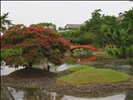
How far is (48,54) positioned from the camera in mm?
21453

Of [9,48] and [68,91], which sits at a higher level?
[9,48]

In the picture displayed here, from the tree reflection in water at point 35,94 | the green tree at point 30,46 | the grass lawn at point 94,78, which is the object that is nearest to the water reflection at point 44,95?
the tree reflection in water at point 35,94

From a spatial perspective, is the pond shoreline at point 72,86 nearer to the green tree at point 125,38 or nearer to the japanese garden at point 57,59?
the japanese garden at point 57,59

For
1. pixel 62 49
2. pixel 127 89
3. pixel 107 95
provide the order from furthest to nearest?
1. pixel 62 49
2. pixel 127 89
3. pixel 107 95

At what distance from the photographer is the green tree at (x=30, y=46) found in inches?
813

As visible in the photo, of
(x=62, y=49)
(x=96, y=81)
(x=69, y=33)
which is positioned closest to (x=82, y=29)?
(x=69, y=33)

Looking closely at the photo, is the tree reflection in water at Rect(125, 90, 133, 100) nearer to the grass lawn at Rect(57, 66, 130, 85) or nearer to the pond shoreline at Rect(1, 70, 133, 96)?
the pond shoreline at Rect(1, 70, 133, 96)

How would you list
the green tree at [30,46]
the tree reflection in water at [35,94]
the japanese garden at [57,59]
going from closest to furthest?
the tree reflection in water at [35,94]
the japanese garden at [57,59]
the green tree at [30,46]

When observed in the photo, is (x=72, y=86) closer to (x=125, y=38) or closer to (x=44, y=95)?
(x=44, y=95)

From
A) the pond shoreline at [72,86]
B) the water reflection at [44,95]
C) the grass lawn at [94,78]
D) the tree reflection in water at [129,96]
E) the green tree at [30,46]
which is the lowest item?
the tree reflection in water at [129,96]

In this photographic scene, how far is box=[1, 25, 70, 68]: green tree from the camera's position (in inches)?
813

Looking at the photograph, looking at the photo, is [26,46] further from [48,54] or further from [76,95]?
[76,95]

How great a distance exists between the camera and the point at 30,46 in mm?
20750

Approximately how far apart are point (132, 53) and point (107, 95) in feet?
9.96
